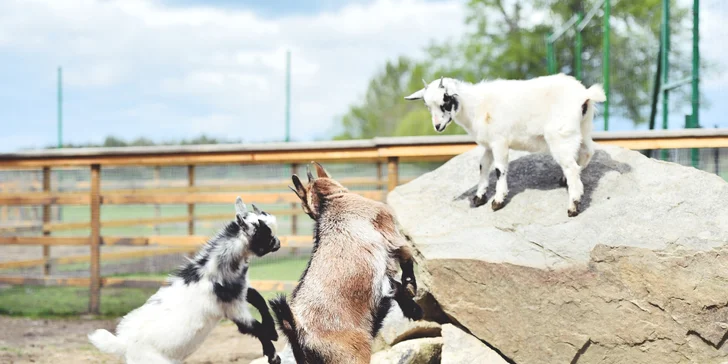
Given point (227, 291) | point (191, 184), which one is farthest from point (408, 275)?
point (191, 184)

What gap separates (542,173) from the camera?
5145 millimetres

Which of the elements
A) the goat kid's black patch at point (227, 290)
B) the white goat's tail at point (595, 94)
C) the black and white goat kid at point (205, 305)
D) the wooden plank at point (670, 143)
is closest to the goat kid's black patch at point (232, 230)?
the black and white goat kid at point (205, 305)

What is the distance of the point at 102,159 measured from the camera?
7.71 meters

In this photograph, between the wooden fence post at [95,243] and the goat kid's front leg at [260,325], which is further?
the wooden fence post at [95,243]

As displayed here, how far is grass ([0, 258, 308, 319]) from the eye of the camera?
772cm

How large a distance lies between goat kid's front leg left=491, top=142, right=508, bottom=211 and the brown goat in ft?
6.69

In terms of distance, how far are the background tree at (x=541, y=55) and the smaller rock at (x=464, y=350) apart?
271 inches

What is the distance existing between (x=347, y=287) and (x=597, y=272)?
2.11 meters

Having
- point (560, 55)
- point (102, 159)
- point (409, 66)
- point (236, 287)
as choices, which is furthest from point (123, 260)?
point (409, 66)

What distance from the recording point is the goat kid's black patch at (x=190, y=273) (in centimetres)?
424

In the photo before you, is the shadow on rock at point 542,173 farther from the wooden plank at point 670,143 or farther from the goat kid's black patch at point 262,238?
the goat kid's black patch at point 262,238

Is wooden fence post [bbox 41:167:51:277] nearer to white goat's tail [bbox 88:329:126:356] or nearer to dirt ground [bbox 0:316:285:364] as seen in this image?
dirt ground [bbox 0:316:285:364]

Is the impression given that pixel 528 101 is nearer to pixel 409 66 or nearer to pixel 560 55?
pixel 560 55

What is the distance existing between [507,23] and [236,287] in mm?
21166
